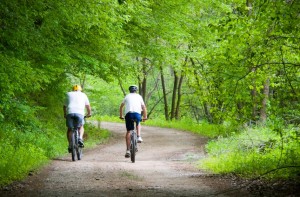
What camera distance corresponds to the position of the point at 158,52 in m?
21.8

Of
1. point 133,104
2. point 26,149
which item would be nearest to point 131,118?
point 133,104

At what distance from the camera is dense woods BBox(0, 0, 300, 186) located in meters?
8.95

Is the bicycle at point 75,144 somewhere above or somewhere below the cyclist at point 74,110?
below

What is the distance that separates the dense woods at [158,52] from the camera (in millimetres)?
8945

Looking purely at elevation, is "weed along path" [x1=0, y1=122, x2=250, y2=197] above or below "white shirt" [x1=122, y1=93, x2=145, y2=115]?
below

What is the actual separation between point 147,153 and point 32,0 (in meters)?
8.36

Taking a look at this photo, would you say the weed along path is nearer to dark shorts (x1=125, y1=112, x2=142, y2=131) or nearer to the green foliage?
the green foliage

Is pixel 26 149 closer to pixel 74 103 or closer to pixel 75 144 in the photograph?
pixel 75 144

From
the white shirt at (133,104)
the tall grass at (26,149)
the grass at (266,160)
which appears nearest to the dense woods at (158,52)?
the tall grass at (26,149)

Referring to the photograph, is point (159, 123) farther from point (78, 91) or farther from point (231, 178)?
point (231, 178)

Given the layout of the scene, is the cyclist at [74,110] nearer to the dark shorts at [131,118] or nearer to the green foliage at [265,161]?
the dark shorts at [131,118]

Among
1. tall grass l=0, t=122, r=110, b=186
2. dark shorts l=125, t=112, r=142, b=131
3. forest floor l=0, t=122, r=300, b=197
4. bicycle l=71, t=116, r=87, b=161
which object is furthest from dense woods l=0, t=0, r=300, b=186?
dark shorts l=125, t=112, r=142, b=131

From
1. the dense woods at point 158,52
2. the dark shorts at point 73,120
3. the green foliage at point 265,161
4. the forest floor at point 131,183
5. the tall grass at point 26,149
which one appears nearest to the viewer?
the forest floor at point 131,183

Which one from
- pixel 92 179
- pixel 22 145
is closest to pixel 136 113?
pixel 22 145
